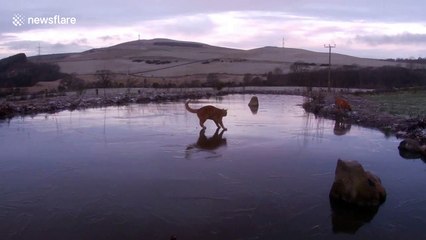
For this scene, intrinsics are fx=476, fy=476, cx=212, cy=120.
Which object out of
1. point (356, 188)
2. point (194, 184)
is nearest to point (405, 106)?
point (356, 188)

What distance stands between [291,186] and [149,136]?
734 centimetres

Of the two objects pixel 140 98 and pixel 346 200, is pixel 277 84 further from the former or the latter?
pixel 346 200

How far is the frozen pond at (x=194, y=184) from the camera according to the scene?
7.61 metres

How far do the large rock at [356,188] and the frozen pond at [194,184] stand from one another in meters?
0.28

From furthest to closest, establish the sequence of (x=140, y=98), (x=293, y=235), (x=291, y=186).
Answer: (x=140, y=98) < (x=291, y=186) < (x=293, y=235)

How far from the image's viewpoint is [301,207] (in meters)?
8.56

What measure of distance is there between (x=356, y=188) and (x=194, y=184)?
3234mm

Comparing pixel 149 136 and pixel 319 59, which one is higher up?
pixel 319 59

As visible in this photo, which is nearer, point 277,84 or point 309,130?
point 309,130

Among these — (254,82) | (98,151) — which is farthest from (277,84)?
(98,151)

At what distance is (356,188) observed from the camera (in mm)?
8898

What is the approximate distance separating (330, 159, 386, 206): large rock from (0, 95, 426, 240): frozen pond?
0.28m

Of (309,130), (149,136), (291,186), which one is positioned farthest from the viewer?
(309,130)

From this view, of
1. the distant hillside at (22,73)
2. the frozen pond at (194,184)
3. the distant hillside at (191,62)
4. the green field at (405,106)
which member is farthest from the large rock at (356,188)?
the distant hillside at (191,62)
